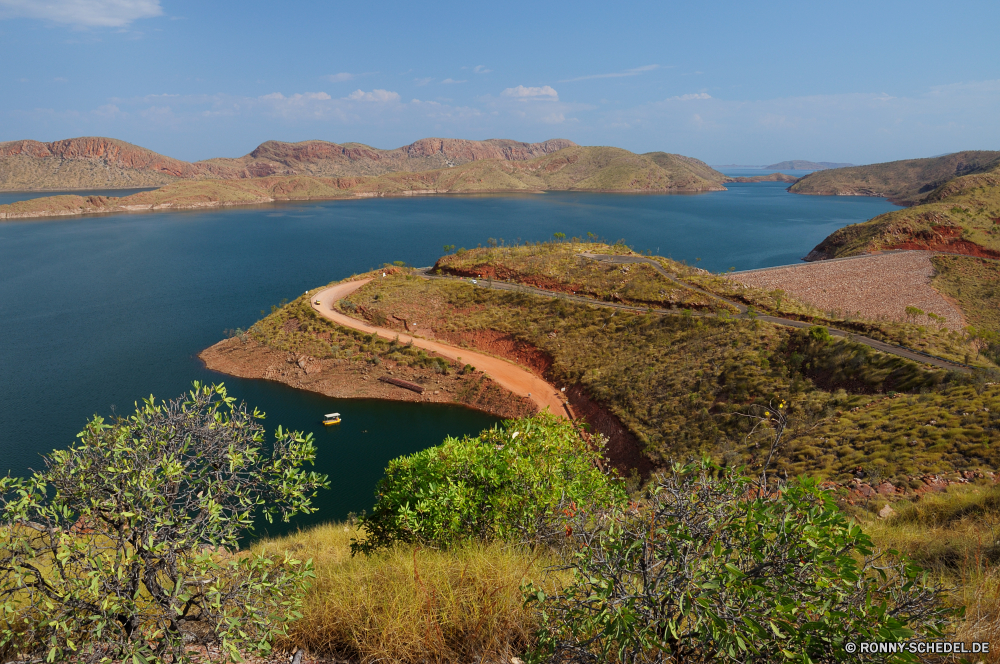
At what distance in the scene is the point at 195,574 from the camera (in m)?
5.21

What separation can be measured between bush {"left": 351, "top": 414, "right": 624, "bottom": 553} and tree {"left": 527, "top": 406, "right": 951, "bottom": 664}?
155 inches

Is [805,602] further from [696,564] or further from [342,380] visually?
[342,380]

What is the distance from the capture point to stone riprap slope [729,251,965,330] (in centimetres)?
4916

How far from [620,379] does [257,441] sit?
3146cm

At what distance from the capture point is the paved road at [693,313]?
87.4ft

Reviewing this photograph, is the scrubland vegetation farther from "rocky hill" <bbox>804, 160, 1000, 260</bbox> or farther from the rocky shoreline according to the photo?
"rocky hill" <bbox>804, 160, 1000, 260</bbox>

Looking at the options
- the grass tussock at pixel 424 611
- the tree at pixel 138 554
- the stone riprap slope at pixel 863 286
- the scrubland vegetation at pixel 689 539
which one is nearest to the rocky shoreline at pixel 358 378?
the scrubland vegetation at pixel 689 539

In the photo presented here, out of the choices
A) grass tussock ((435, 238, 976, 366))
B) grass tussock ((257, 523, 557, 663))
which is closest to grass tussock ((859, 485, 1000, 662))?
grass tussock ((257, 523, 557, 663))

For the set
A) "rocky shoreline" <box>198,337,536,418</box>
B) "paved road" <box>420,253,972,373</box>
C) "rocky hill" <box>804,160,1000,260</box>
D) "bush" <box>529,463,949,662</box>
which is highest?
"rocky hill" <box>804,160,1000,260</box>

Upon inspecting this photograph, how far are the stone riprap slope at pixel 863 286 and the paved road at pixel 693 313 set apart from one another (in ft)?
32.3

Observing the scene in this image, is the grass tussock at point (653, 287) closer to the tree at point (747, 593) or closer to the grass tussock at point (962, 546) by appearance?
the grass tussock at point (962, 546)

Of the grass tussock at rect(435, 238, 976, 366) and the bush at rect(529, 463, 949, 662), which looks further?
the grass tussock at rect(435, 238, 976, 366)

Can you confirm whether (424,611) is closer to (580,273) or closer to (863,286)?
(580,273)

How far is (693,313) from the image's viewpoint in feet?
131
